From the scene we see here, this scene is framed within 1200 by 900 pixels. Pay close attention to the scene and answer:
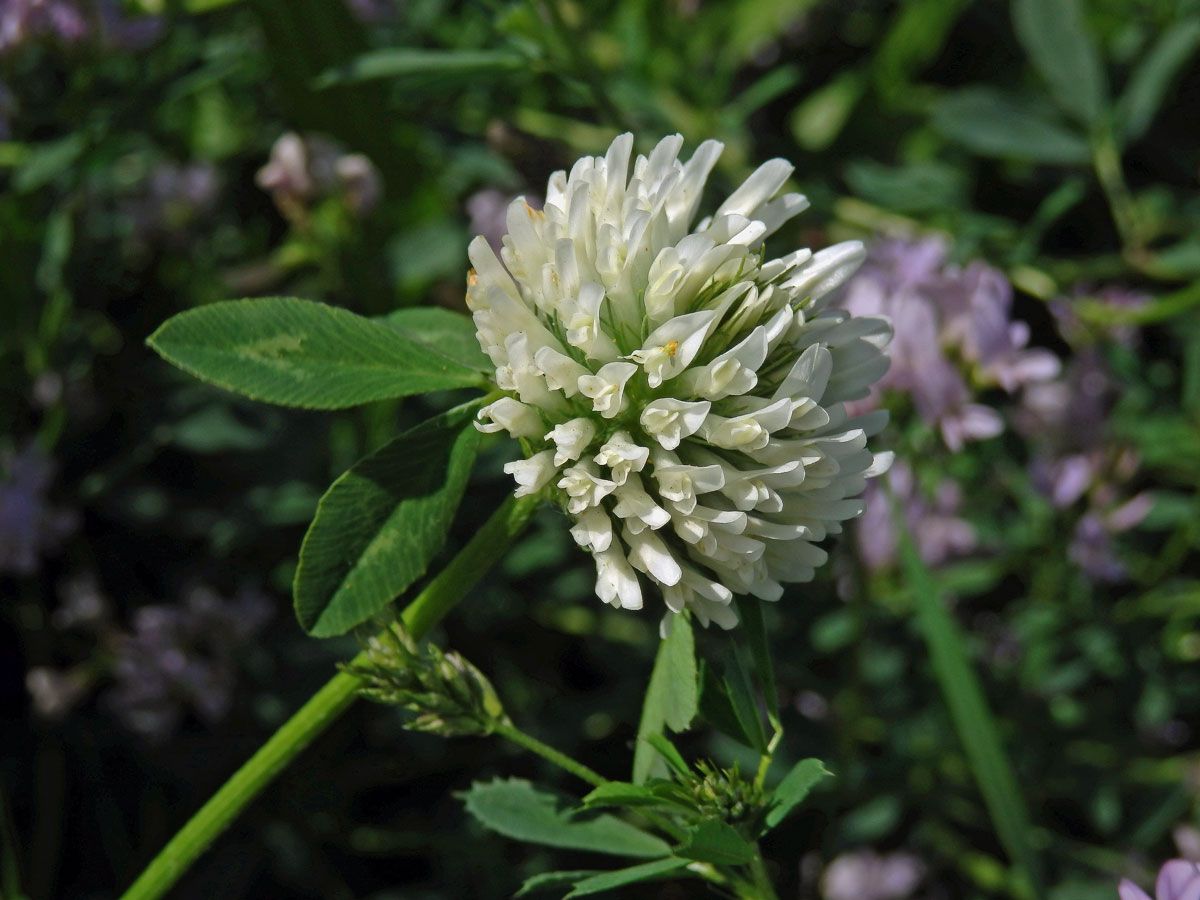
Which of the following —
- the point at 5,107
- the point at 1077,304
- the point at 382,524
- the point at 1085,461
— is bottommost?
the point at 1085,461

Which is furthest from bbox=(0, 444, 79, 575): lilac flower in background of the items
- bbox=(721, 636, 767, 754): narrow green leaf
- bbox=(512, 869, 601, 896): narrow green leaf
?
bbox=(721, 636, 767, 754): narrow green leaf

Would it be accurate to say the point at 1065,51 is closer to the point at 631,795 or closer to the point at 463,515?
the point at 463,515

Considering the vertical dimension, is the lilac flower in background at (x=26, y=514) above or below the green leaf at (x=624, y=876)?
above

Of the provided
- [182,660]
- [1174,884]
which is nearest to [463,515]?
[182,660]

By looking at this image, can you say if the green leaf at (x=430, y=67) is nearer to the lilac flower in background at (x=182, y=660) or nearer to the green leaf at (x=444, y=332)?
the green leaf at (x=444, y=332)

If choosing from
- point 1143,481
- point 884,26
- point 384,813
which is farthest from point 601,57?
point 384,813

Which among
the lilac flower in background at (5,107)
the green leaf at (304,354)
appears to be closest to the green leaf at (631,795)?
the green leaf at (304,354)

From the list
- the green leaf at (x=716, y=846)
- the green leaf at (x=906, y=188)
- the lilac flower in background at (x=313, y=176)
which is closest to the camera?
the green leaf at (x=716, y=846)
